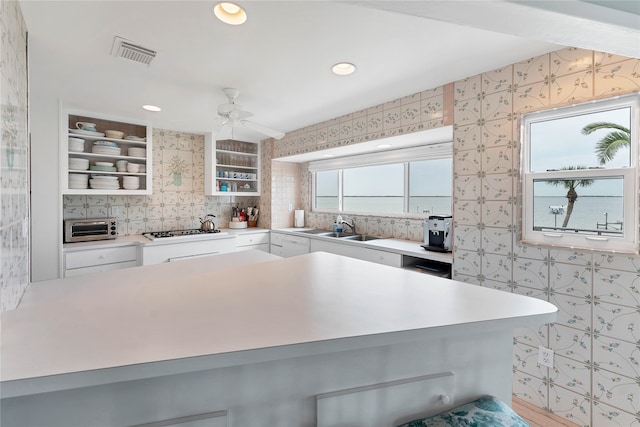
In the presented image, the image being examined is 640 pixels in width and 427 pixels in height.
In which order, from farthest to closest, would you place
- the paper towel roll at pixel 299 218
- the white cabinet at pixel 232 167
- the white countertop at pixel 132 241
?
the paper towel roll at pixel 299 218 → the white cabinet at pixel 232 167 → the white countertop at pixel 132 241

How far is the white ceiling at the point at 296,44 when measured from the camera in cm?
90

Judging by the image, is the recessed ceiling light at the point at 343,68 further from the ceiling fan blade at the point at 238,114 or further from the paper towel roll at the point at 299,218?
the paper towel roll at the point at 299,218

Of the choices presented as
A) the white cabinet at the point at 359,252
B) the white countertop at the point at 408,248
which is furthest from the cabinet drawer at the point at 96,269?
the white countertop at the point at 408,248

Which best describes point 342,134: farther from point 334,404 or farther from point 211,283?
point 334,404

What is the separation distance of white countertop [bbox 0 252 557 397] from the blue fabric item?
0.83ft

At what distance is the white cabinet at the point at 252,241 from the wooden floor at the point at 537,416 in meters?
3.25

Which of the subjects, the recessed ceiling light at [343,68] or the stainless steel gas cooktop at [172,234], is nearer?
the recessed ceiling light at [343,68]

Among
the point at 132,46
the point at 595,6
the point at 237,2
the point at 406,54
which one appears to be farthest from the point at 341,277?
the point at 132,46

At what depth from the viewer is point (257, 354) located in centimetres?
63

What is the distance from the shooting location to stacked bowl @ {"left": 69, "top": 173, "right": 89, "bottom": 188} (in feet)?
10.1

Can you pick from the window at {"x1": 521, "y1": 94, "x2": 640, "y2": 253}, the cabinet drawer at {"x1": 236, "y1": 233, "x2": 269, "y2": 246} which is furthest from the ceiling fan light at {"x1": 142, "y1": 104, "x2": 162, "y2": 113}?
the window at {"x1": 521, "y1": 94, "x2": 640, "y2": 253}

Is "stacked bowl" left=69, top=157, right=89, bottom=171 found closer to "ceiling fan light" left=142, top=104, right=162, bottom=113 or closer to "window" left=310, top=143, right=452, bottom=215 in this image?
"ceiling fan light" left=142, top=104, right=162, bottom=113

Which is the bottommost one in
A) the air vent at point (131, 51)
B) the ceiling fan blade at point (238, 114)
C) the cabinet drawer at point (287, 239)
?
the cabinet drawer at point (287, 239)

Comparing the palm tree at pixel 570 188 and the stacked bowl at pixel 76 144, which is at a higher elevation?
the stacked bowl at pixel 76 144
